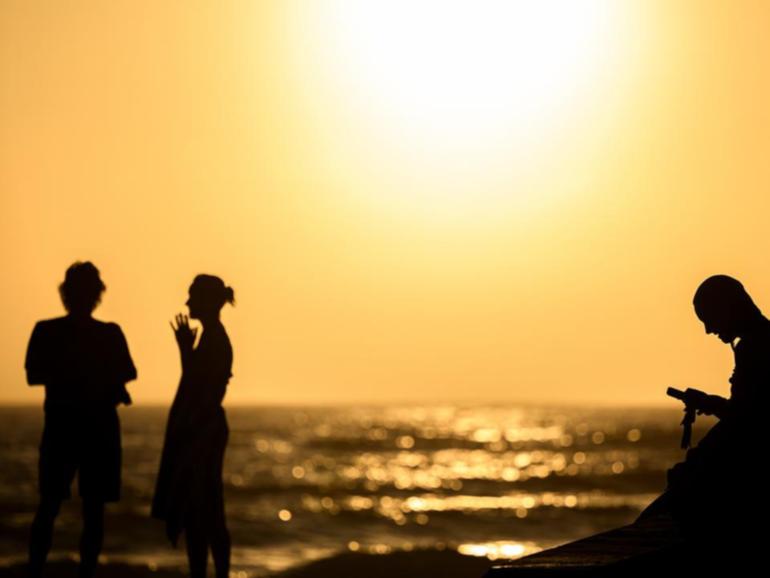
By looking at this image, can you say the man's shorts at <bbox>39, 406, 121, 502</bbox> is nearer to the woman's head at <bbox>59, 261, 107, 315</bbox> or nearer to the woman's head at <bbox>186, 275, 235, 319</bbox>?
the woman's head at <bbox>59, 261, 107, 315</bbox>

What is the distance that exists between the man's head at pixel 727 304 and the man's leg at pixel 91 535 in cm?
432

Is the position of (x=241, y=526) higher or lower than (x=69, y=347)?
higher

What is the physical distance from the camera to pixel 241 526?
32.0 metres

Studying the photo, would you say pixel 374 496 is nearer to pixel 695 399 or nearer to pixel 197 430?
pixel 197 430

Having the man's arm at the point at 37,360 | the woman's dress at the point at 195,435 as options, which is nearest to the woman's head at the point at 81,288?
the man's arm at the point at 37,360

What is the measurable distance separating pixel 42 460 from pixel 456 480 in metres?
51.2

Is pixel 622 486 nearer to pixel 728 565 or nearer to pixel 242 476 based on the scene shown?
pixel 242 476

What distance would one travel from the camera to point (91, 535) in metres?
9.30

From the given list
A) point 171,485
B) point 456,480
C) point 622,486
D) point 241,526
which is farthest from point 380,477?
point 171,485

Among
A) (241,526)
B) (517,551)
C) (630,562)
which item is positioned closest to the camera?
(630,562)

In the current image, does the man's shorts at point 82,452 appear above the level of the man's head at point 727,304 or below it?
above

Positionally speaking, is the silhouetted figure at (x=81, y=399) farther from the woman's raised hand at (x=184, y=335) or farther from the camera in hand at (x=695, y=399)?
the camera in hand at (x=695, y=399)

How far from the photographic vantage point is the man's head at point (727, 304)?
643cm

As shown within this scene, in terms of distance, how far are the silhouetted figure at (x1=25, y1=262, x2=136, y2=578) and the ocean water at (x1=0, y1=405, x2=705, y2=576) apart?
8.31 m
